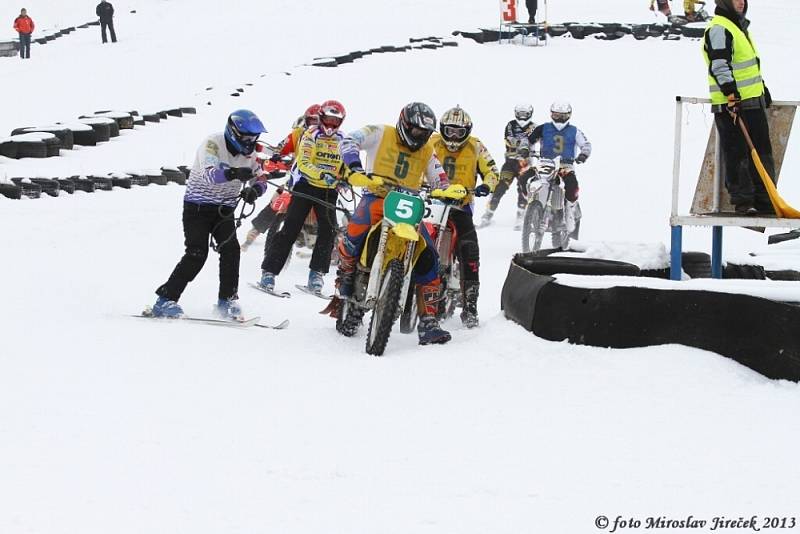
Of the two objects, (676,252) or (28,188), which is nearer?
(676,252)

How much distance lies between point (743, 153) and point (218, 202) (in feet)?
13.6

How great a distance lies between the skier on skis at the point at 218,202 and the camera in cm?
937

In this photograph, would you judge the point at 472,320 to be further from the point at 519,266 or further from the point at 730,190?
the point at 730,190

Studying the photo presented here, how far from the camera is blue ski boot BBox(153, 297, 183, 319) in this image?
9539 mm

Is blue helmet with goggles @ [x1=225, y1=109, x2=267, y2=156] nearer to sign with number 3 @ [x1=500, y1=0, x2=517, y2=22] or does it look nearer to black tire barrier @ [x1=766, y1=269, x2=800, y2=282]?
black tire barrier @ [x1=766, y1=269, x2=800, y2=282]

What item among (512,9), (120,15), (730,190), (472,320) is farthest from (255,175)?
(120,15)

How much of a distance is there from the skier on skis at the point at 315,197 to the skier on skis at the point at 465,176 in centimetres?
171

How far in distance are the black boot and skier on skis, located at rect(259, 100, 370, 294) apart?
222 cm

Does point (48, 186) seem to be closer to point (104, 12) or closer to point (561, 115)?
point (561, 115)

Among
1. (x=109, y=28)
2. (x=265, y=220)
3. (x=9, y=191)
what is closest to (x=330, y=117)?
(x=265, y=220)

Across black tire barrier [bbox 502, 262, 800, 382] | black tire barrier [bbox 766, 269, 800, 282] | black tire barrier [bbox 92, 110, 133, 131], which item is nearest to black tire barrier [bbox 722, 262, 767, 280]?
black tire barrier [bbox 766, 269, 800, 282]

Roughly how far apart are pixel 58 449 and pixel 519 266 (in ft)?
14.1

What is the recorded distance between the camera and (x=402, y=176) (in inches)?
370

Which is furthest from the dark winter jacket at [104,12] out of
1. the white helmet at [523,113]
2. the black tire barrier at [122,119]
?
the white helmet at [523,113]
